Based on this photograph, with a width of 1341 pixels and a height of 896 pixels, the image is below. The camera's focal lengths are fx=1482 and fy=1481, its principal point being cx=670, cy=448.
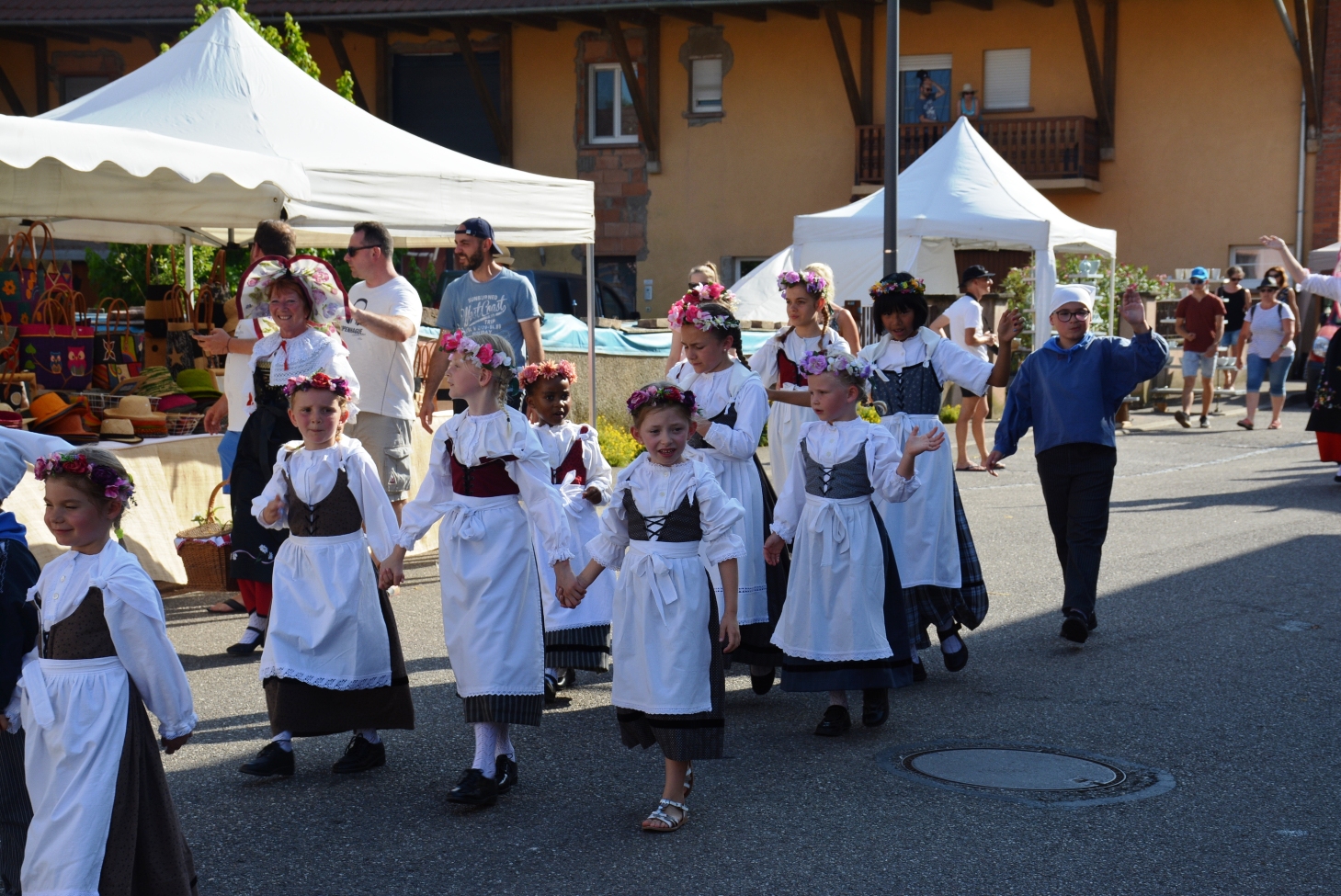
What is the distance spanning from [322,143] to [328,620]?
5349 mm

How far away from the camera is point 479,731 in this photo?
16.3 feet

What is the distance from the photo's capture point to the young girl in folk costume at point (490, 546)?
16.3 ft

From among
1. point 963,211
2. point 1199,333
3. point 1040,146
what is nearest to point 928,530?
point 963,211

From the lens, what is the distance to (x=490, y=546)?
5023 mm

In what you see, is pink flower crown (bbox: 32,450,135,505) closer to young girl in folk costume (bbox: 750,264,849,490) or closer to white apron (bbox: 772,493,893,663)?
white apron (bbox: 772,493,893,663)

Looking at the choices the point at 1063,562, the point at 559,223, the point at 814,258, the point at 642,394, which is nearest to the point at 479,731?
the point at 642,394

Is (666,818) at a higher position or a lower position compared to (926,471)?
lower

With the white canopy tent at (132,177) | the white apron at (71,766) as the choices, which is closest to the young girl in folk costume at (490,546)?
the white apron at (71,766)

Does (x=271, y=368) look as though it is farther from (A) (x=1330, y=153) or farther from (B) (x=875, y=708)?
(A) (x=1330, y=153)

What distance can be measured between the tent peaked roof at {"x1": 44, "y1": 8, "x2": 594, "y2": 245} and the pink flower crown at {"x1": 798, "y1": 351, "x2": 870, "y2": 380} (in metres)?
4.29

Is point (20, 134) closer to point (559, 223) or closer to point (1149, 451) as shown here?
point (559, 223)

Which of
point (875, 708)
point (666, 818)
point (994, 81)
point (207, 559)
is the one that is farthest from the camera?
point (994, 81)

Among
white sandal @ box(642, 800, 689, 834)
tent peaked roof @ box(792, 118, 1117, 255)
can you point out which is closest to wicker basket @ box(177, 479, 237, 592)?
white sandal @ box(642, 800, 689, 834)

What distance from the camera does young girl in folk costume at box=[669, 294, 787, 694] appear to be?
609cm
